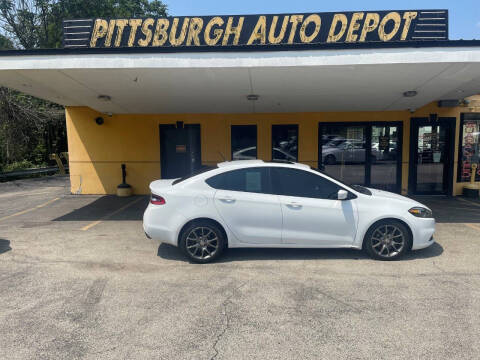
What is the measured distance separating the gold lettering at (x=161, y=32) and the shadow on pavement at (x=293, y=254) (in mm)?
5068

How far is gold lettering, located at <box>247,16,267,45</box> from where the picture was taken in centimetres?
763

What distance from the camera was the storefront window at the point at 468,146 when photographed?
10336 millimetres

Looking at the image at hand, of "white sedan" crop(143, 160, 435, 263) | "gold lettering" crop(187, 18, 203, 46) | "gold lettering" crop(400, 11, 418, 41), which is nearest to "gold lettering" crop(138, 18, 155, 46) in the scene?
"gold lettering" crop(187, 18, 203, 46)

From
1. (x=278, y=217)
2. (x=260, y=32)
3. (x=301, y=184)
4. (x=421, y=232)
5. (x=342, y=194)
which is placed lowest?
(x=421, y=232)

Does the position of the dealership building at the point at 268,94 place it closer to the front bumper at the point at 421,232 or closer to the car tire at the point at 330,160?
the car tire at the point at 330,160

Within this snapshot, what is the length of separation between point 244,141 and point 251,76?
4.45m

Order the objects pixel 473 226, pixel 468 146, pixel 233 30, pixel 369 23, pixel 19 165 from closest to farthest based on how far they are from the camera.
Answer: pixel 473 226 → pixel 369 23 → pixel 233 30 → pixel 468 146 → pixel 19 165

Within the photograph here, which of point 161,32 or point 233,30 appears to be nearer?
point 233,30

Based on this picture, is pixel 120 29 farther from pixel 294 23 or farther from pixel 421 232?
pixel 421 232

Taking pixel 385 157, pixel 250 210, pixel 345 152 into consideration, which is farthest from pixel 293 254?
pixel 385 157

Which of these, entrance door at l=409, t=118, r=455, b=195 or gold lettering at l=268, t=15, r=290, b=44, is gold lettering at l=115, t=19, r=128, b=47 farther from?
entrance door at l=409, t=118, r=455, b=195

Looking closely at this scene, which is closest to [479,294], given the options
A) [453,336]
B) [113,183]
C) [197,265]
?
[453,336]

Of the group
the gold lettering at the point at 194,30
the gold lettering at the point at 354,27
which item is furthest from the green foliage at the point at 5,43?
the gold lettering at the point at 354,27

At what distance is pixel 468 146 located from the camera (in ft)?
34.3
